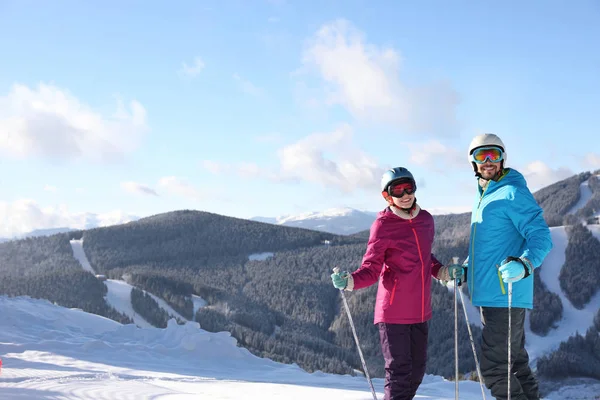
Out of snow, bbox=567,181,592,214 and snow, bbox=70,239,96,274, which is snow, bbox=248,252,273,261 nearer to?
snow, bbox=70,239,96,274

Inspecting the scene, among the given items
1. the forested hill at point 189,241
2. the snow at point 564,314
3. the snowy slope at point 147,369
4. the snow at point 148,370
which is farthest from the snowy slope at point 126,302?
the forested hill at point 189,241

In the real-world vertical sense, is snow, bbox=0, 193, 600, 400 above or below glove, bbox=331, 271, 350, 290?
below

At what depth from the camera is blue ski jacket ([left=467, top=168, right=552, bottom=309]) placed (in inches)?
175

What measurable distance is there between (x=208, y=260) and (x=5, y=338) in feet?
301

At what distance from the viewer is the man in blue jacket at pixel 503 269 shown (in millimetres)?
4449

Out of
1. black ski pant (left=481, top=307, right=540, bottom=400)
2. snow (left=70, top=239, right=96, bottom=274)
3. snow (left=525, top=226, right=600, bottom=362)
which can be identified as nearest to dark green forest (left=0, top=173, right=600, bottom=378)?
snow (left=525, top=226, right=600, bottom=362)

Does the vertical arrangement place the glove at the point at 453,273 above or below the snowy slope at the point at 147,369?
above

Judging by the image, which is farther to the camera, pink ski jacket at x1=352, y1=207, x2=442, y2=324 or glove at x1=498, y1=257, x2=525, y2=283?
pink ski jacket at x1=352, y1=207, x2=442, y2=324

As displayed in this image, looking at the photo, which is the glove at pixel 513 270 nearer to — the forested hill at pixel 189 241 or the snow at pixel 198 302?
the snow at pixel 198 302

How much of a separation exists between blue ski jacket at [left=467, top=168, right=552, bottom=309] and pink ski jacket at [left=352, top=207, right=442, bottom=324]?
44cm

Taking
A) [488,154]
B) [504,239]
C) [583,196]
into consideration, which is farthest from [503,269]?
[583,196]

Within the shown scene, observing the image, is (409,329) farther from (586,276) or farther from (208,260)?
(208,260)

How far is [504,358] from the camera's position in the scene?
14.7 feet

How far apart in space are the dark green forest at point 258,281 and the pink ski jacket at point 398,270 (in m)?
22.9
